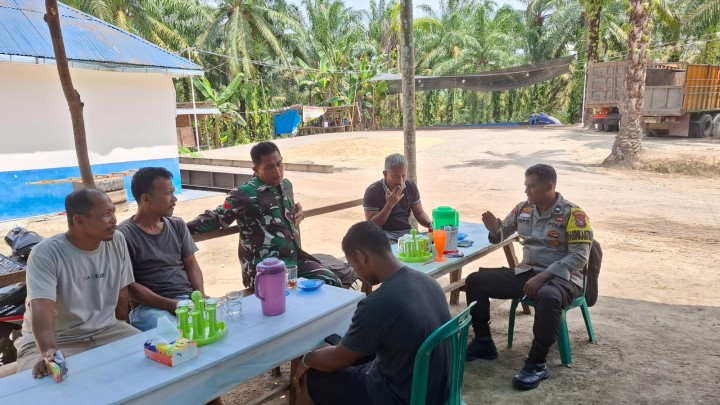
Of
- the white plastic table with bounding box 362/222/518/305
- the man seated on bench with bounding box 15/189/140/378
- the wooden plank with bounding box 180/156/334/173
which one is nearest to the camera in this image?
the man seated on bench with bounding box 15/189/140/378

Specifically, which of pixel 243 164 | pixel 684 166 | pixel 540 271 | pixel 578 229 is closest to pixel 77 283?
pixel 540 271

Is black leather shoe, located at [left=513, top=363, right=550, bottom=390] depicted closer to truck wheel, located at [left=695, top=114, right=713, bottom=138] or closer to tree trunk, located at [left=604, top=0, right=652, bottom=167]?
tree trunk, located at [left=604, top=0, right=652, bottom=167]

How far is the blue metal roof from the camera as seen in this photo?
9.52 metres

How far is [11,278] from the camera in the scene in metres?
2.81

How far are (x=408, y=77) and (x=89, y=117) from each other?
8076 millimetres

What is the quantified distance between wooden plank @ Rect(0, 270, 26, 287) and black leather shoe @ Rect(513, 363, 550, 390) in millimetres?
3042

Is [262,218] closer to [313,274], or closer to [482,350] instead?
[313,274]

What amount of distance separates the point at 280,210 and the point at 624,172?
38.9 feet

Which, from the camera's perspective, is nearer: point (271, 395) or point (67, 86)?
point (271, 395)

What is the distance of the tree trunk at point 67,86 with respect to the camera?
351 cm

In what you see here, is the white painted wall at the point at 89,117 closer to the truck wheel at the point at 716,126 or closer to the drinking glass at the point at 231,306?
the drinking glass at the point at 231,306

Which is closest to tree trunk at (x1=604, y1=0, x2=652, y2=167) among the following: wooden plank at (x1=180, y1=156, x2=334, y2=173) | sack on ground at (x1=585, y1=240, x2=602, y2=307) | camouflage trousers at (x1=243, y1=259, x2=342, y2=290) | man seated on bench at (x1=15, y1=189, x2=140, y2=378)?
wooden plank at (x1=180, y1=156, x2=334, y2=173)

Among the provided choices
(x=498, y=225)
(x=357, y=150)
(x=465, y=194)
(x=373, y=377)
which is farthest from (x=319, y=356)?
(x=357, y=150)

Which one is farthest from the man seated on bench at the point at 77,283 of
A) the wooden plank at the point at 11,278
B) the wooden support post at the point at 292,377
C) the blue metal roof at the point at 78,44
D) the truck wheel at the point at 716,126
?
the truck wheel at the point at 716,126
